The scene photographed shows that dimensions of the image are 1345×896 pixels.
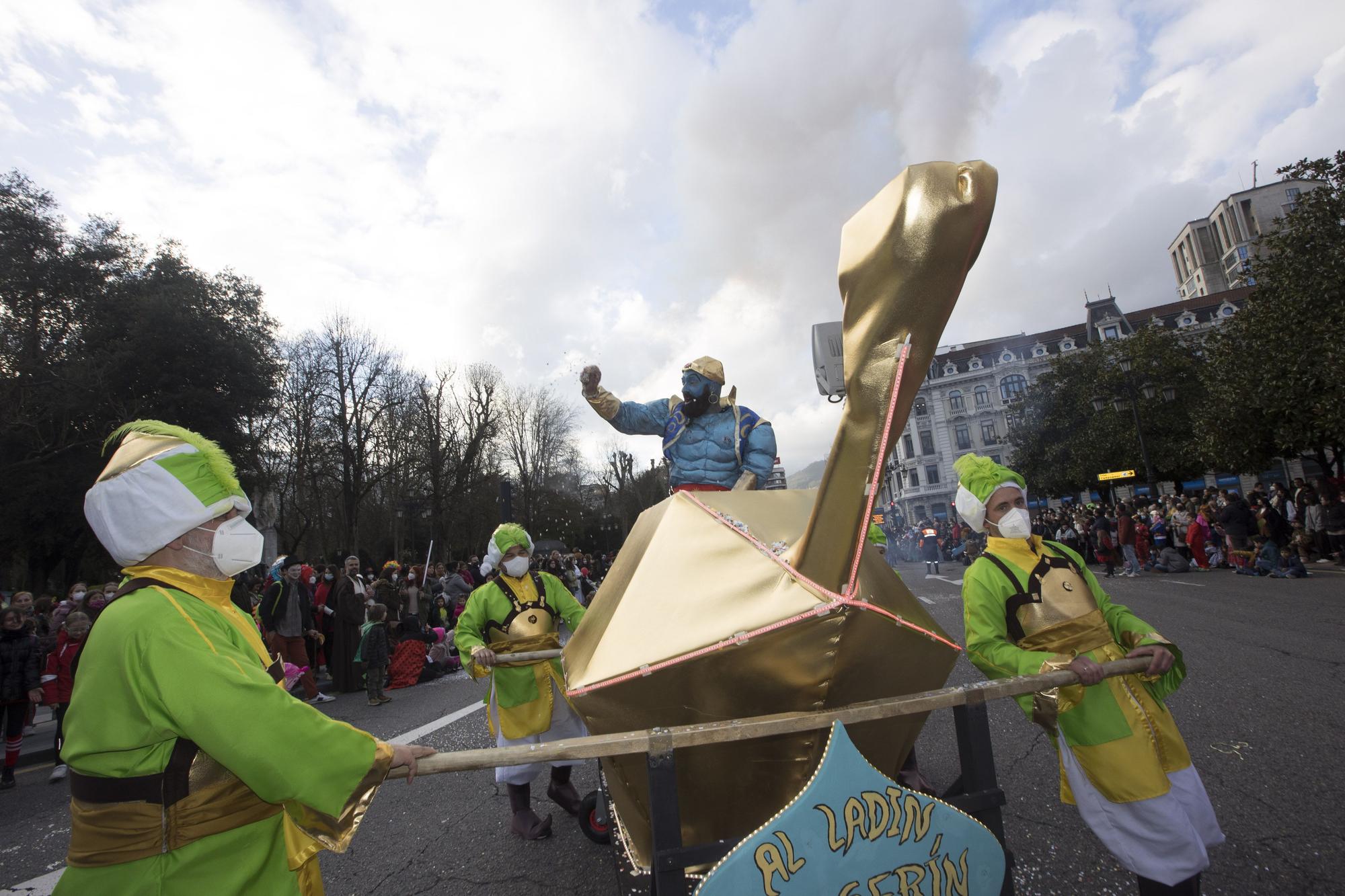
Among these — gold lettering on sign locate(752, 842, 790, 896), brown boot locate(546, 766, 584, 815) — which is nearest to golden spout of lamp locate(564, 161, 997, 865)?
gold lettering on sign locate(752, 842, 790, 896)

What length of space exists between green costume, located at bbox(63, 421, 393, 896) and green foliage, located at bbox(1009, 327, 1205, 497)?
3205 centimetres

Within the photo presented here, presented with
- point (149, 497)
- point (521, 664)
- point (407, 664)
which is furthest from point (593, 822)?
point (407, 664)

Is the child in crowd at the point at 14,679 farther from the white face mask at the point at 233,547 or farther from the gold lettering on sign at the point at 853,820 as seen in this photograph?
the gold lettering on sign at the point at 853,820

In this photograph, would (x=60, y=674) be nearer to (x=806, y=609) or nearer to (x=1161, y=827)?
(x=806, y=609)

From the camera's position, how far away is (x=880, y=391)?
1.62m

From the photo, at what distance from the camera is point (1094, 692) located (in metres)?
2.46

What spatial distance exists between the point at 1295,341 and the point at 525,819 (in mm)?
19042

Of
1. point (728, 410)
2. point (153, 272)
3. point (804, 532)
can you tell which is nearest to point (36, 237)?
point (153, 272)

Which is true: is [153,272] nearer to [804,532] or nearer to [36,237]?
[36,237]

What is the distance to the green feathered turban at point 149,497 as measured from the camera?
6.15 feet

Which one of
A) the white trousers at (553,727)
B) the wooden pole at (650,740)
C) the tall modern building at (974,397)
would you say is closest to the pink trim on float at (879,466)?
the wooden pole at (650,740)

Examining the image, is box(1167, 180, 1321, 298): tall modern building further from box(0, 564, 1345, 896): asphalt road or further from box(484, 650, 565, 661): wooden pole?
box(484, 650, 565, 661): wooden pole

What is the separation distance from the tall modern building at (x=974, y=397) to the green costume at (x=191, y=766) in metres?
58.3

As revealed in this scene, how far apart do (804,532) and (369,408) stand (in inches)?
1090
